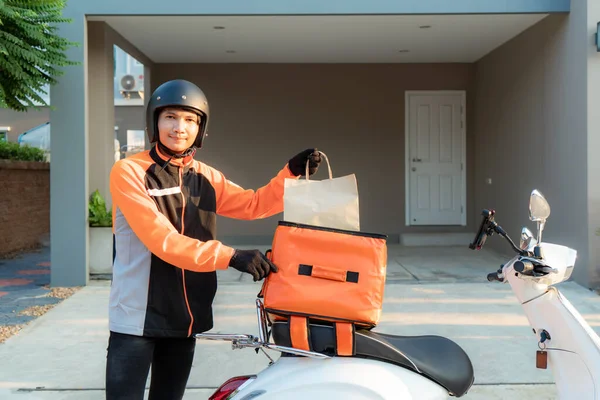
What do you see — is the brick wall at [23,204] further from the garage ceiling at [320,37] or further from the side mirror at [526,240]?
the side mirror at [526,240]

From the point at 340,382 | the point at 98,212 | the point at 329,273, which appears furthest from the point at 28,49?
the point at 340,382

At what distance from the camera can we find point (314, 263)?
6.17ft

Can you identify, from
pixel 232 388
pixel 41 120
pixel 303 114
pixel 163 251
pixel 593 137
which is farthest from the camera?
pixel 41 120

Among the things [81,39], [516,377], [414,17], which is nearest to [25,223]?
[81,39]

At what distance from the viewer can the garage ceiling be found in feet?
22.9

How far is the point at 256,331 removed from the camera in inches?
191

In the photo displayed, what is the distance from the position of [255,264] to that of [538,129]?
6.43 m

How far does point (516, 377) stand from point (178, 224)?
8.51 feet

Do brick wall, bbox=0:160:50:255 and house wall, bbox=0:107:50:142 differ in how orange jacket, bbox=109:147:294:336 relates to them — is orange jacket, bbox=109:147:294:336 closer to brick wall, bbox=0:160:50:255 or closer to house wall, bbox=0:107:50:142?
brick wall, bbox=0:160:50:255

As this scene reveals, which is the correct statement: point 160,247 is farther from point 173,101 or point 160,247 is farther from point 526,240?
point 526,240

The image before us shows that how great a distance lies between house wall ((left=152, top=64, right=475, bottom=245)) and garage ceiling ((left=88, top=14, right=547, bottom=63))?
0.28 m

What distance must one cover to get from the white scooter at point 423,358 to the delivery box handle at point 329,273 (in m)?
0.17

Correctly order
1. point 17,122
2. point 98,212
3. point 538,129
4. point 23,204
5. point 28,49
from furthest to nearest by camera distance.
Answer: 1. point 17,122
2. point 23,204
3. point 538,129
4. point 98,212
5. point 28,49

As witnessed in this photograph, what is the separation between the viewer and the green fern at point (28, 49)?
564cm
